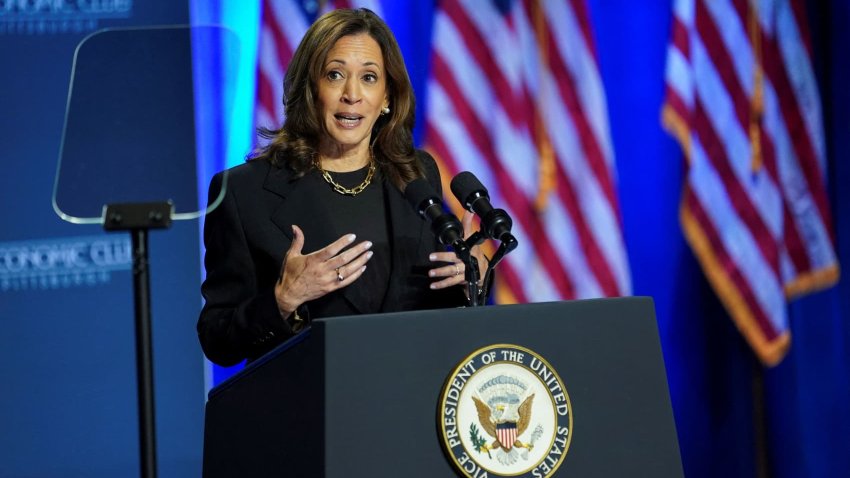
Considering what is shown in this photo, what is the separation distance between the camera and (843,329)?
4.23m

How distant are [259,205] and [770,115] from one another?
102 inches

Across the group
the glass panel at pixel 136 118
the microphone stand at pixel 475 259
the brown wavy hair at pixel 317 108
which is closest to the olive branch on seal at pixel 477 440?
the microphone stand at pixel 475 259

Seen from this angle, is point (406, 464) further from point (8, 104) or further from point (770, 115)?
point (770, 115)

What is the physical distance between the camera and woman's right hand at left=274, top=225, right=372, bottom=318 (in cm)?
179

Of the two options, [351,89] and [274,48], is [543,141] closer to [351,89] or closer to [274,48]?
[274,48]

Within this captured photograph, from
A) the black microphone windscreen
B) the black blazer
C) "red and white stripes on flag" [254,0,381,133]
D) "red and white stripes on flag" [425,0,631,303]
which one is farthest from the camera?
"red and white stripes on flag" [425,0,631,303]

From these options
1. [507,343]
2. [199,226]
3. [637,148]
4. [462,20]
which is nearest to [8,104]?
[199,226]

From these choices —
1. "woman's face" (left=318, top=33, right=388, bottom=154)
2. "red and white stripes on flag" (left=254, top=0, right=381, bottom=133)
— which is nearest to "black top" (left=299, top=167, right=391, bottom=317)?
"woman's face" (left=318, top=33, right=388, bottom=154)

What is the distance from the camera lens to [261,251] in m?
2.20

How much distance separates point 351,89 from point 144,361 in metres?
0.97

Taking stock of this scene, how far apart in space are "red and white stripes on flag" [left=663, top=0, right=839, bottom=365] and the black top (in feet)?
6.81

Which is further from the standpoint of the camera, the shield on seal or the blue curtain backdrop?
the blue curtain backdrop

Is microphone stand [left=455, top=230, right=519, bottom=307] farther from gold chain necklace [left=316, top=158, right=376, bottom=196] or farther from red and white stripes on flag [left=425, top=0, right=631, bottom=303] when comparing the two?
red and white stripes on flag [left=425, top=0, right=631, bottom=303]

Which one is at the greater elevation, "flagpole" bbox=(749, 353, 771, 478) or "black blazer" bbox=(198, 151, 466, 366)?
"black blazer" bbox=(198, 151, 466, 366)
